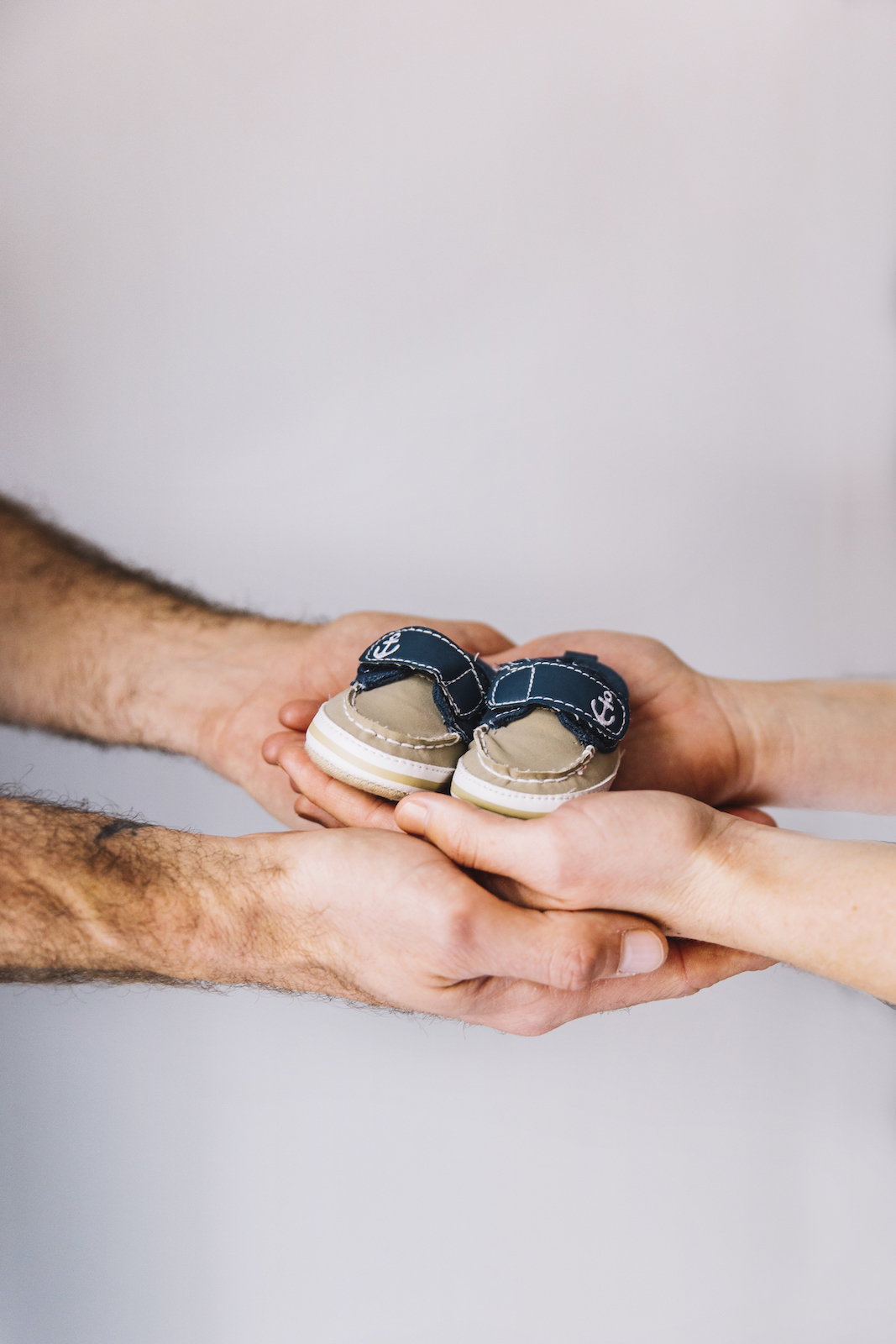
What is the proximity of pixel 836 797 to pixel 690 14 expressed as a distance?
2273 millimetres

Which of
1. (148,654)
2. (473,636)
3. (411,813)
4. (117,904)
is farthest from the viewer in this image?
(148,654)

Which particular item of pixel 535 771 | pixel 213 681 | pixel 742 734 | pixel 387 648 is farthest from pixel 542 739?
pixel 213 681

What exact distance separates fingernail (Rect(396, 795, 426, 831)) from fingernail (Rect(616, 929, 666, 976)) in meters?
0.34

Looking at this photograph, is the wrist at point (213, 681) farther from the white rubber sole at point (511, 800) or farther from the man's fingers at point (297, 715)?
the white rubber sole at point (511, 800)

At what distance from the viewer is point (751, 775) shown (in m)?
2.11

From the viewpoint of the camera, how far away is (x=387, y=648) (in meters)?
1.78

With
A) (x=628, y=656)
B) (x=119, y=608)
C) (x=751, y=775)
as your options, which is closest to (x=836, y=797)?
(x=751, y=775)

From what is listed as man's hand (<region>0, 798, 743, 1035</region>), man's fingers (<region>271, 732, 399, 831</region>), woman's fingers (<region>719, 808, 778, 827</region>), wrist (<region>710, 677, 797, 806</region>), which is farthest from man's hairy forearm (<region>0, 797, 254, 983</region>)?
wrist (<region>710, 677, 797, 806</region>)

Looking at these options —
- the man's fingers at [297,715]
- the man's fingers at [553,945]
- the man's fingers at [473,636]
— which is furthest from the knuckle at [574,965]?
the man's fingers at [473,636]

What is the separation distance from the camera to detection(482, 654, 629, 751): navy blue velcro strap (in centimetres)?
166

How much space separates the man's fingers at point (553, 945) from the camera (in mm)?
1381

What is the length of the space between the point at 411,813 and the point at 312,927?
0.25m

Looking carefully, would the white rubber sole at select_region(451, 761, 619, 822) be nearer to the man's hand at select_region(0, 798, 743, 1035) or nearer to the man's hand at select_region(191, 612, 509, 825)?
the man's hand at select_region(0, 798, 743, 1035)

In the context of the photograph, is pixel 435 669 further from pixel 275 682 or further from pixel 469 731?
pixel 275 682
